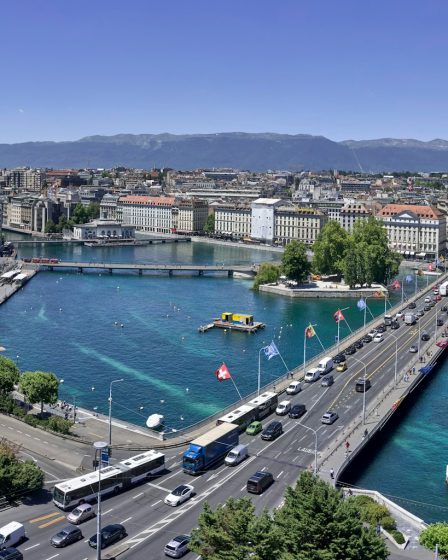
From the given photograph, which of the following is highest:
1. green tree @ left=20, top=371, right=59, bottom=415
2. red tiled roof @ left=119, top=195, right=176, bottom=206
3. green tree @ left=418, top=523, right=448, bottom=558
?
red tiled roof @ left=119, top=195, right=176, bottom=206

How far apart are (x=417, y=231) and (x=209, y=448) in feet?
292

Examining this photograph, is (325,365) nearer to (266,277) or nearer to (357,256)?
(357,256)

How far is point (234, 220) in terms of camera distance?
141875mm

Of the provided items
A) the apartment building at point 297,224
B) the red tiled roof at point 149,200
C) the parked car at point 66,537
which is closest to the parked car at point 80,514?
the parked car at point 66,537

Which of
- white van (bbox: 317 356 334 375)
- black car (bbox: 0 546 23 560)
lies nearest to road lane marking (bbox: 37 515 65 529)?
black car (bbox: 0 546 23 560)

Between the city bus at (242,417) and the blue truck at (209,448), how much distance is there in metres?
1.71

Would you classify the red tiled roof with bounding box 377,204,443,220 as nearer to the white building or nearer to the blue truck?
the white building

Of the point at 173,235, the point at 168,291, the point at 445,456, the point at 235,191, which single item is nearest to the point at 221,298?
the point at 168,291

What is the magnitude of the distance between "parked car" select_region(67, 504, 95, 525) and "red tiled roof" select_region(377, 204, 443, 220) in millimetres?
94249

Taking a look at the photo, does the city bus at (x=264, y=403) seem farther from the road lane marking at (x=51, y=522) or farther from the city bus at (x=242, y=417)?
the road lane marking at (x=51, y=522)

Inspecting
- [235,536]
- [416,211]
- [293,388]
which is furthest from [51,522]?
[416,211]

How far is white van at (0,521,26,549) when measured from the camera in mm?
21694

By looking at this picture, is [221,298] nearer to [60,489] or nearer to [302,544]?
[60,489]

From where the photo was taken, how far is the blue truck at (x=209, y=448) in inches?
1105
